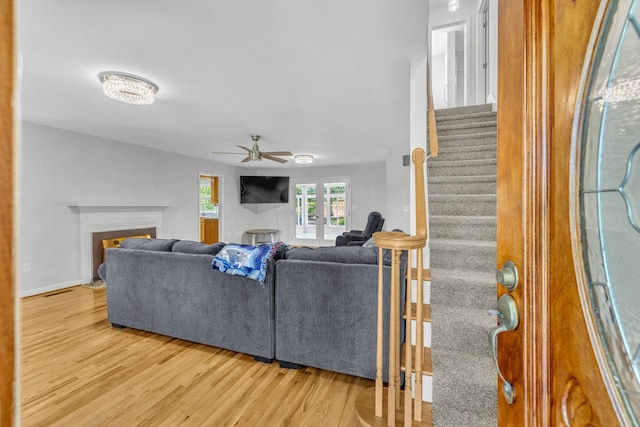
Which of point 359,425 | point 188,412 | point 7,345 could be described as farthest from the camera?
point 188,412

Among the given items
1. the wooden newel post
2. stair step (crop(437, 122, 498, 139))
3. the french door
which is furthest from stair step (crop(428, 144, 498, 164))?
the french door

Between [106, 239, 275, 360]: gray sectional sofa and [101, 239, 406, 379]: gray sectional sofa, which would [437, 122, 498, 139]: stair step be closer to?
[101, 239, 406, 379]: gray sectional sofa

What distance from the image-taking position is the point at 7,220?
32 cm

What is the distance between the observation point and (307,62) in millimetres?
2357

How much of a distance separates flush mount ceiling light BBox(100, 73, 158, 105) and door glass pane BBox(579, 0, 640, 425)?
122 inches

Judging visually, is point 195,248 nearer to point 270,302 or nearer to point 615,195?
point 270,302

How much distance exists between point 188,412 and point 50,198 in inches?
164

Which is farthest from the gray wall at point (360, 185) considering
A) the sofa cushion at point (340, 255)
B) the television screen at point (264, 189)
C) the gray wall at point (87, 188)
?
the sofa cushion at point (340, 255)

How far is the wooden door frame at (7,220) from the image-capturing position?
1.01 feet

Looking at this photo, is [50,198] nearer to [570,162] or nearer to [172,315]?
[172,315]

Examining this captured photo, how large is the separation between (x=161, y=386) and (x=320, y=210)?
662 cm

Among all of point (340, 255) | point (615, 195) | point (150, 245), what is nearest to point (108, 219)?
point (150, 245)

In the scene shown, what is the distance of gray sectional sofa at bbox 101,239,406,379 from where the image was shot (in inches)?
79.6

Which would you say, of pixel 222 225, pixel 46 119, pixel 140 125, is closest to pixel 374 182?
pixel 222 225
